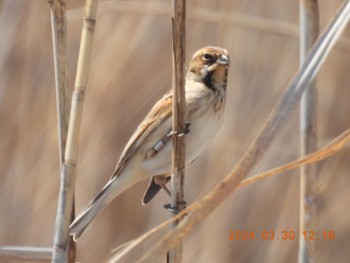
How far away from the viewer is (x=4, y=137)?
255cm

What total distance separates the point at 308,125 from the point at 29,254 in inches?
22.9

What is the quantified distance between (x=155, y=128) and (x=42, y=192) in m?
0.59

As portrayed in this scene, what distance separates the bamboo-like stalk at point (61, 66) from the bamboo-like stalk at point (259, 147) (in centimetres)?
38

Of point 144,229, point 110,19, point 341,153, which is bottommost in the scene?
point 144,229

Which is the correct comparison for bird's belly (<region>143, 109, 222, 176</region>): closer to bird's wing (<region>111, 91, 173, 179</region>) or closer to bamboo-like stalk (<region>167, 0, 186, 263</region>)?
bird's wing (<region>111, 91, 173, 179</region>)

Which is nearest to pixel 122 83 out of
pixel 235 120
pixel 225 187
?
pixel 235 120

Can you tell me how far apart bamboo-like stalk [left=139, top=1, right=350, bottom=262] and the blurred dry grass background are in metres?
1.27

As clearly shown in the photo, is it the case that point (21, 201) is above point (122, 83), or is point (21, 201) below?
below

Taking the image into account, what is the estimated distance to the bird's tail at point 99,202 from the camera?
177cm

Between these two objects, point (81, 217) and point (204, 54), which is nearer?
point (81, 217)

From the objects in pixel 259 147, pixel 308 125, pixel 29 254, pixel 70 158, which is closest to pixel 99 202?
pixel 29 254

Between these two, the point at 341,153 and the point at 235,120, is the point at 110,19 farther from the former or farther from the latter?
the point at 341,153

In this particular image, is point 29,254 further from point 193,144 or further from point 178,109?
point 193,144
